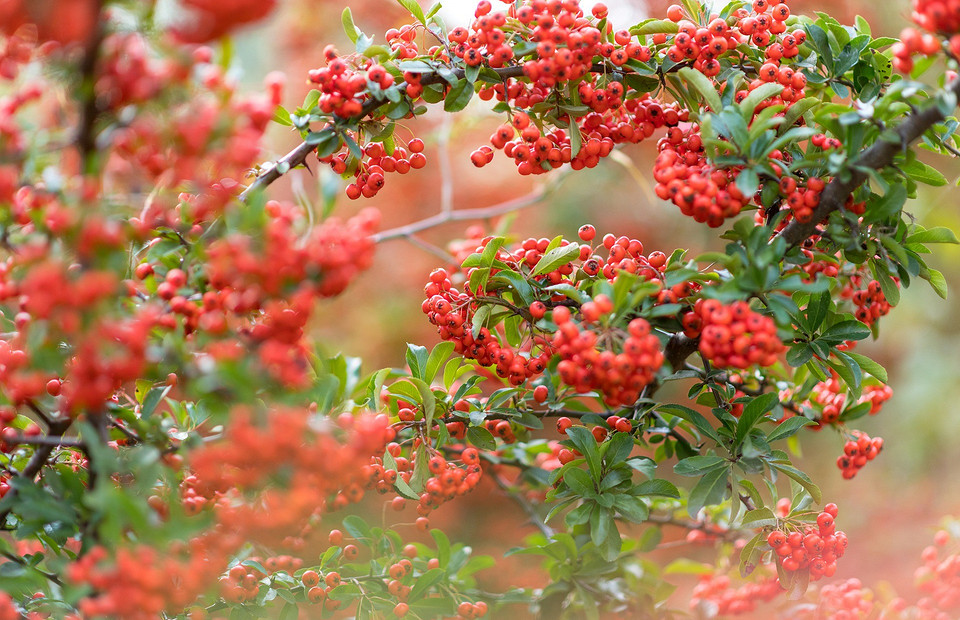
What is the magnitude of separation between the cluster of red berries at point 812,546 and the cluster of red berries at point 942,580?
0.51 metres

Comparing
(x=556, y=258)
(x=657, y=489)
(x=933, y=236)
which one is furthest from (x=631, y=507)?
(x=933, y=236)

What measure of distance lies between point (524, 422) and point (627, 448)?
0.56ft

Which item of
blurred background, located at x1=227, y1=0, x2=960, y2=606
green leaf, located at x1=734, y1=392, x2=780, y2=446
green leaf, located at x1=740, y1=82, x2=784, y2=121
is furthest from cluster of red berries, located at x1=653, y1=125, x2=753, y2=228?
blurred background, located at x1=227, y1=0, x2=960, y2=606

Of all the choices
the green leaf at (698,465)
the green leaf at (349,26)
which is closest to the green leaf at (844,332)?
the green leaf at (698,465)

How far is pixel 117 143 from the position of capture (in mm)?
681

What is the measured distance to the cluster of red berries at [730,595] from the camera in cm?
157

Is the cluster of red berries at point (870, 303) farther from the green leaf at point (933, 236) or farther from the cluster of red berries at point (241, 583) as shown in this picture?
the cluster of red berries at point (241, 583)

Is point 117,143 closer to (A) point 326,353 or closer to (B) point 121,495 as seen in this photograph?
(B) point 121,495

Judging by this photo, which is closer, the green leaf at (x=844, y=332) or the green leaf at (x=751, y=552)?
the green leaf at (x=844, y=332)

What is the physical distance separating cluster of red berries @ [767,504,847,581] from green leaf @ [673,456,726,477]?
0.57 ft

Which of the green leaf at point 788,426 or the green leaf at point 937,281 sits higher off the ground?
the green leaf at point 937,281

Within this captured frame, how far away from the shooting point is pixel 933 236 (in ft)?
3.68

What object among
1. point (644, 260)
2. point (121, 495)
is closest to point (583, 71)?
point (644, 260)

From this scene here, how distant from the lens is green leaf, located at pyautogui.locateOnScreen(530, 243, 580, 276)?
112 cm
